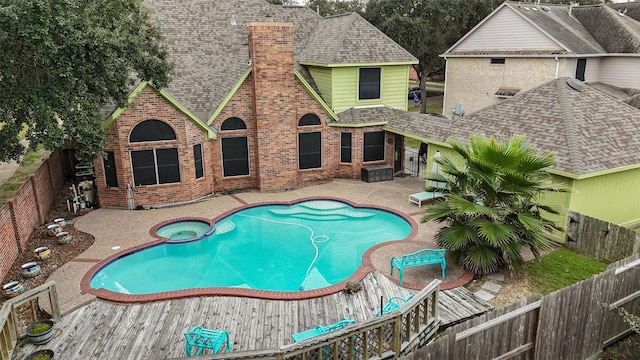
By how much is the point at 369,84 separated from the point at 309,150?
173 inches

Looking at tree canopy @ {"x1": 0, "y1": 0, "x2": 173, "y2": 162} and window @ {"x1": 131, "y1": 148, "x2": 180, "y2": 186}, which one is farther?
window @ {"x1": 131, "y1": 148, "x2": 180, "y2": 186}

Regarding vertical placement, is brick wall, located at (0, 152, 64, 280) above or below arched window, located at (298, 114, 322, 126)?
below

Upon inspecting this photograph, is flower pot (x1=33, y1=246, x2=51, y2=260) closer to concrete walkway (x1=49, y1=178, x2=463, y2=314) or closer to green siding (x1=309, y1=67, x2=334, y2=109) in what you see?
concrete walkway (x1=49, y1=178, x2=463, y2=314)

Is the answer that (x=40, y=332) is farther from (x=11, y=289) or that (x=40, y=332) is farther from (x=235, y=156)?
(x=235, y=156)

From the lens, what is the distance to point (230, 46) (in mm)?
21656

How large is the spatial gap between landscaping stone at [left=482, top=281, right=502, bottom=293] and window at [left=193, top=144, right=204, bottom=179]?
1206cm

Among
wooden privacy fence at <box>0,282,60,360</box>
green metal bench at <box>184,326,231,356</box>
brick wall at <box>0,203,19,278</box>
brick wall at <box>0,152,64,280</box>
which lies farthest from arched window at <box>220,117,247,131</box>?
green metal bench at <box>184,326,231,356</box>

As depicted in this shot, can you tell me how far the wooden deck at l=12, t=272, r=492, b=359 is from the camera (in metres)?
8.70

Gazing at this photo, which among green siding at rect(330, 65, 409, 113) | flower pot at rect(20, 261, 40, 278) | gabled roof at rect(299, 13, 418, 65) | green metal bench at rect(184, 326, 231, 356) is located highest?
gabled roof at rect(299, 13, 418, 65)

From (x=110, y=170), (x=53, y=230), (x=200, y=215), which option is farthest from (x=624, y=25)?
(x=53, y=230)

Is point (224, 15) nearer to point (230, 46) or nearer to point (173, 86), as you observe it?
point (230, 46)

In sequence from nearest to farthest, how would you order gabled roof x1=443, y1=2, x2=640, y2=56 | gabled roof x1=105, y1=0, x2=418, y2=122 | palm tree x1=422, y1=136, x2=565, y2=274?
1. palm tree x1=422, y1=136, x2=565, y2=274
2. gabled roof x1=105, y1=0, x2=418, y2=122
3. gabled roof x1=443, y1=2, x2=640, y2=56

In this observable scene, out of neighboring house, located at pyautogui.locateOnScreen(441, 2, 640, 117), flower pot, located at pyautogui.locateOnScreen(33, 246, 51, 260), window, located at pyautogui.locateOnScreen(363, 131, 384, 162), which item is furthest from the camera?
neighboring house, located at pyautogui.locateOnScreen(441, 2, 640, 117)

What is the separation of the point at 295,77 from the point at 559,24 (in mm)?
19512
